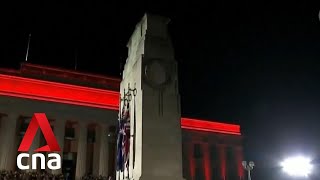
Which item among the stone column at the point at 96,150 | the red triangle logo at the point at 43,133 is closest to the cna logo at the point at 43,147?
the red triangle logo at the point at 43,133

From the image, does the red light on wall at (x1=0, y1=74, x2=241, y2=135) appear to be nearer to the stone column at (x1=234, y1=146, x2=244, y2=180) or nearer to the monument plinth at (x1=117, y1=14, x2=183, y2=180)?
the stone column at (x1=234, y1=146, x2=244, y2=180)

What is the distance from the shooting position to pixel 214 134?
159ft

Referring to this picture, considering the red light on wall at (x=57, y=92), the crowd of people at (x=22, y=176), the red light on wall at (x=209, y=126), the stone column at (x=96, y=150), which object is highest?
the red light on wall at (x=57, y=92)

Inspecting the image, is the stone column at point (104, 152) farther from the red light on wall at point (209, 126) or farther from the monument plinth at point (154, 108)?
the monument plinth at point (154, 108)

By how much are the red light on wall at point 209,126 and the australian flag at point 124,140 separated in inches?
1089

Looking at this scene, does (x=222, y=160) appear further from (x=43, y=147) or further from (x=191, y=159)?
(x=43, y=147)

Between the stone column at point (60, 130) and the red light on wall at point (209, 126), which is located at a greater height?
the red light on wall at point (209, 126)

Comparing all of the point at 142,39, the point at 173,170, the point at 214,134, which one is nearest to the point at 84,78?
the point at 214,134

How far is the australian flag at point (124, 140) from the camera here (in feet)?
57.0

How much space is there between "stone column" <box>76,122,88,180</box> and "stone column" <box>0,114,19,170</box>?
5.97m

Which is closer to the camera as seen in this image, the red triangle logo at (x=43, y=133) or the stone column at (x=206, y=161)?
the red triangle logo at (x=43, y=133)

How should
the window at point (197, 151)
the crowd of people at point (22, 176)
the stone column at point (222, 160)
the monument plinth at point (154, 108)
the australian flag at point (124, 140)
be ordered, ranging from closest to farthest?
the monument plinth at point (154, 108) → the australian flag at point (124, 140) → the crowd of people at point (22, 176) → the window at point (197, 151) → the stone column at point (222, 160)

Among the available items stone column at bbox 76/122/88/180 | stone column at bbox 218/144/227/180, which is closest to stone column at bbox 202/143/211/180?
stone column at bbox 218/144/227/180

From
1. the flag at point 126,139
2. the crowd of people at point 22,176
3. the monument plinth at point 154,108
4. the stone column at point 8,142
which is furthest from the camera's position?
the stone column at point 8,142
